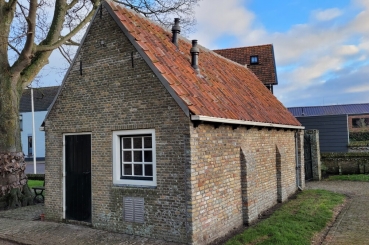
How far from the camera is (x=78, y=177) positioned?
9.42 metres

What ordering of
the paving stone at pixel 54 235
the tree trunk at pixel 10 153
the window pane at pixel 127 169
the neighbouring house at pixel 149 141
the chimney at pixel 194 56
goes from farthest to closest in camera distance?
the tree trunk at pixel 10 153, the chimney at pixel 194 56, the window pane at pixel 127 169, the paving stone at pixel 54 235, the neighbouring house at pixel 149 141

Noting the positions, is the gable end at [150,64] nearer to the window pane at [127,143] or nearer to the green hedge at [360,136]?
the window pane at [127,143]

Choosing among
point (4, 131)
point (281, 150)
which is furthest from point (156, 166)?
point (4, 131)

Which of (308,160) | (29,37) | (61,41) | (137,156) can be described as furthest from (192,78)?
(308,160)

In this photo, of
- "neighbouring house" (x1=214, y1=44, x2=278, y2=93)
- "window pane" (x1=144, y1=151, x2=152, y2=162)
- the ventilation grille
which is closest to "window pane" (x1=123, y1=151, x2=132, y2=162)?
"window pane" (x1=144, y1=151, x2=152, y2=162)

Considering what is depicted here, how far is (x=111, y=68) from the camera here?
344 inches

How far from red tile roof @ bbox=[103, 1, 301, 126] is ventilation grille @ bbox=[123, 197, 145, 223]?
2.59m

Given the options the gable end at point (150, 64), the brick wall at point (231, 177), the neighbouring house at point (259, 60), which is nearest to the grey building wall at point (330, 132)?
the neighbouring house at point (259, 60)

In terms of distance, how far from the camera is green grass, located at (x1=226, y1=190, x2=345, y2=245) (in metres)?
7.55

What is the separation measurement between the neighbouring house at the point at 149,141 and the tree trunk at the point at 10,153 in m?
3.46

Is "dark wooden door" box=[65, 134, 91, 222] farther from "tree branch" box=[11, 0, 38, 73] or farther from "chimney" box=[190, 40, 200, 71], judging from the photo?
"tree branch" box=[11, 0, 38, 73]

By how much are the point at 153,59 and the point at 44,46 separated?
709cm

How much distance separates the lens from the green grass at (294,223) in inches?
297

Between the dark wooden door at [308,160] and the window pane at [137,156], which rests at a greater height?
the window pane at [137,156]
